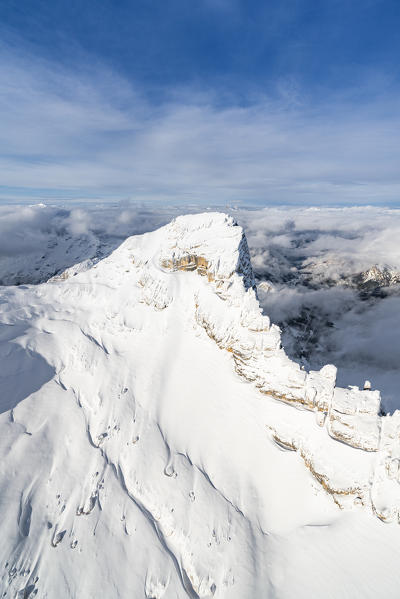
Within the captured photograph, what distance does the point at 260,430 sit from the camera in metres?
45.8

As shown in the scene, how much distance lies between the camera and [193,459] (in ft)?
161

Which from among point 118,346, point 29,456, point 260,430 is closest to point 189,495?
point 260,430

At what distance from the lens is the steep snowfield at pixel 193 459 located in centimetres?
3272

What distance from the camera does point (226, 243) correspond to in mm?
71812

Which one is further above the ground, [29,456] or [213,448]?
[213,448]

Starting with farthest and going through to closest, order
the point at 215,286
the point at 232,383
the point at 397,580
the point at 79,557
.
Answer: the point at 215,286
the point at 232,383
the point at 79,557
the point at 397,580

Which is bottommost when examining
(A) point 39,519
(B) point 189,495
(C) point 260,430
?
(A) point 39,519

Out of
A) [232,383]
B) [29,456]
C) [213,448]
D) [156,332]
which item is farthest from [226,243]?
Answer: [29,456]

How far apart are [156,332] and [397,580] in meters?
61.7

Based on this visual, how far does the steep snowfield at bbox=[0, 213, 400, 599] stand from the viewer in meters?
32.7

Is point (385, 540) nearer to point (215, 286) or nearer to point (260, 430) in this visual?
point (260, 430)

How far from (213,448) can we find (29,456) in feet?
135

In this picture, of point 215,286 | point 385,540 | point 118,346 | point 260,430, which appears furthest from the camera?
point 118,346

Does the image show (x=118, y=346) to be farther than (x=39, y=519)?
Yes
